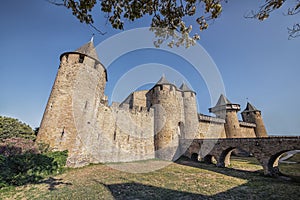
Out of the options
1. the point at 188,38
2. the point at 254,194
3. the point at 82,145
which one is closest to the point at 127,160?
the point at 82,145

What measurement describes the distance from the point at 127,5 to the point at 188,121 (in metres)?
17.3

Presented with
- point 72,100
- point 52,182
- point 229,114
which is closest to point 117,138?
point 72,100

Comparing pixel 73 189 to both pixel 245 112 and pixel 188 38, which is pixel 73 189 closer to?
pixel 188 38

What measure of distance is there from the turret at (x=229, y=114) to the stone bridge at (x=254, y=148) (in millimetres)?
12279

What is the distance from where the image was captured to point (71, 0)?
2840 millimetres

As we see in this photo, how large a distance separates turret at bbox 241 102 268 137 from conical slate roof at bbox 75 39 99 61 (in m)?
33.3

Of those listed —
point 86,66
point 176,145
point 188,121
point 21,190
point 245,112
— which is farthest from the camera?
point 245,112

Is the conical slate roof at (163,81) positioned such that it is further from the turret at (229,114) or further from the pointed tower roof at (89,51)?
the turret at (229,114)

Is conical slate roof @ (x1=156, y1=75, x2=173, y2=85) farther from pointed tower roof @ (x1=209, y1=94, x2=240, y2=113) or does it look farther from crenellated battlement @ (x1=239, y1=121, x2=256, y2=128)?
crenellated battlement @ (x1=239, y1=121, x2=256, y2=128)

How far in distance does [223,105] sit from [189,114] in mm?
11456

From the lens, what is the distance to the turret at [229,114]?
77.5 ft

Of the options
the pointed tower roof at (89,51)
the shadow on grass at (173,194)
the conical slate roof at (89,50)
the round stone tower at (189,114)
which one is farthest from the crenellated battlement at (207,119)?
the conical slate roof at (89,50)

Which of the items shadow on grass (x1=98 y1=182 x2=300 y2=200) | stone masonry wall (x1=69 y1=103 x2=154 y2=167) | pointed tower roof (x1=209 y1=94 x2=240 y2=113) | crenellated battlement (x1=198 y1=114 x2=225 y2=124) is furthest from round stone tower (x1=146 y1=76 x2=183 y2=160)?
pointed tower roof (x1=209 y1=94 x2=240 y2=113)

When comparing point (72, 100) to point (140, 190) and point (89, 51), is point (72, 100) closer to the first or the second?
point (89, 51)
